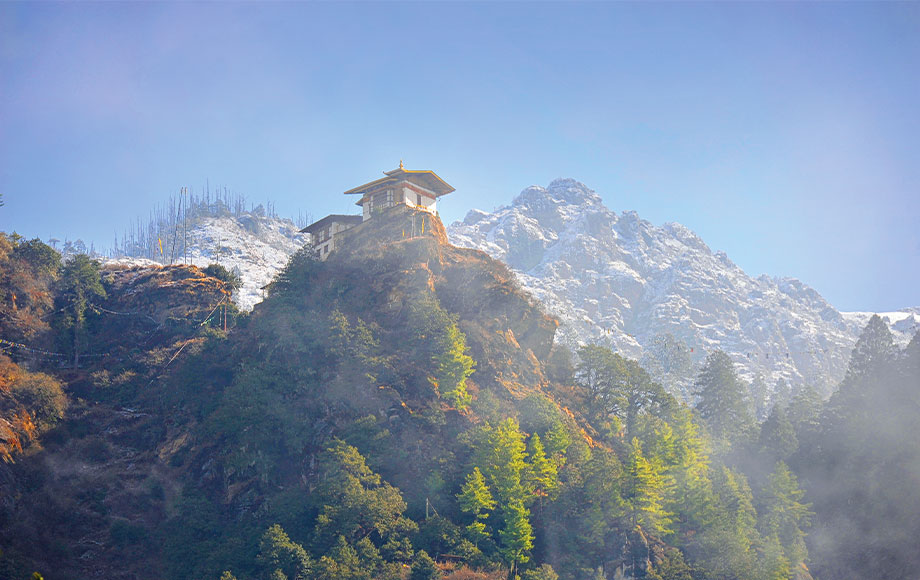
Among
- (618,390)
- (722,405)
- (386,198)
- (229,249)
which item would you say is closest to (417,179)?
(386,198)

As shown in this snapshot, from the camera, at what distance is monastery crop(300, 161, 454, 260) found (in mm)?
76438

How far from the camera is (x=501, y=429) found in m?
56.5

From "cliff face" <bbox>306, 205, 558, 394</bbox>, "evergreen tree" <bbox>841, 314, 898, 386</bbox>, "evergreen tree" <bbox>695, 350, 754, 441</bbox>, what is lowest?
"evergreen tree" <bbox>695, 350, 754, 441</bbox>

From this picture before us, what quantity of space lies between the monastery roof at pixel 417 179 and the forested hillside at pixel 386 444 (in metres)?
4.22

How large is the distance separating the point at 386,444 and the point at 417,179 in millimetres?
32594

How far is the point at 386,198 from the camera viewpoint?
77.4 m

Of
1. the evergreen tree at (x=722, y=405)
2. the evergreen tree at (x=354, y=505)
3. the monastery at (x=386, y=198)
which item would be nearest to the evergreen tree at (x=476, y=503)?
the evergreen tree at (x=354, y=505)

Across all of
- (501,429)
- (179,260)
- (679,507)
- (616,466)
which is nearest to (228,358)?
(501,429)

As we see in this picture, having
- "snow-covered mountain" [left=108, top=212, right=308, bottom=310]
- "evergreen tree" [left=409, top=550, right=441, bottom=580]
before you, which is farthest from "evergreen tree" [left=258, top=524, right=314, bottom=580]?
"snow-covered mountain" [left=108, top=212, right=308, bottom=310]

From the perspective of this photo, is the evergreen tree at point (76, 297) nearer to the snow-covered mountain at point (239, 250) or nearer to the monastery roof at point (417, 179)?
the monastery roof at point (417, 179)

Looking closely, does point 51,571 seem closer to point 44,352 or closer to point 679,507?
point 44,352

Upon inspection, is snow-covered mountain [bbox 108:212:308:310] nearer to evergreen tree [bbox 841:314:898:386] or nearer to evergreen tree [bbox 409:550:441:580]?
evergreen tree [bbox 409:550:441:580]

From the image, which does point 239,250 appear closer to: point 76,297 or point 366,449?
point 76,297

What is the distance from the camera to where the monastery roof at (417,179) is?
76.3 m
